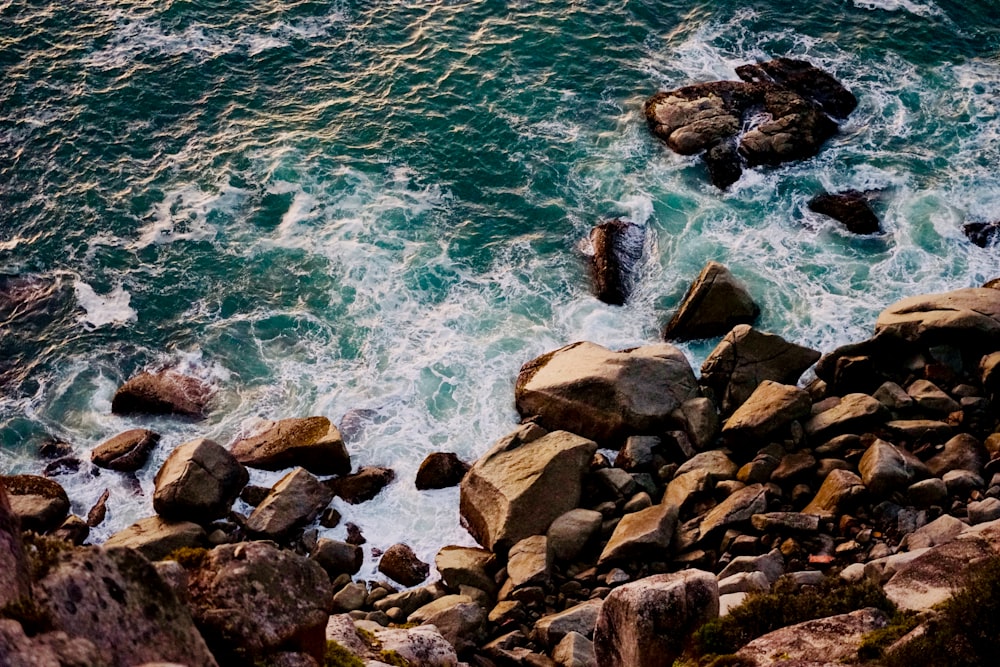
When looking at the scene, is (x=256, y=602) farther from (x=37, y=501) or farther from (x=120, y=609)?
(x=37, y=501)

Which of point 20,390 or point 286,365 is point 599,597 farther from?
point 20,390

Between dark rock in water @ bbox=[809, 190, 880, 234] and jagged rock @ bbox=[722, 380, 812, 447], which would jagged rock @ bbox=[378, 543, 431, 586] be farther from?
dark rock in water @ bbox=[809, 190, 880, 234]

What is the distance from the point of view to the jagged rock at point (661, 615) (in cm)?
1703

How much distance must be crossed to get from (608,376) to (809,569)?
8.26 meters

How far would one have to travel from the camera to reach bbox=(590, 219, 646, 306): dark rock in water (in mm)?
33156

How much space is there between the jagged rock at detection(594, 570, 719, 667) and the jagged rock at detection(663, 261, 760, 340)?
14.7 metres

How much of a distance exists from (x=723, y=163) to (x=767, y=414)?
15.1 metres

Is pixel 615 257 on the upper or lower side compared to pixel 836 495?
upper

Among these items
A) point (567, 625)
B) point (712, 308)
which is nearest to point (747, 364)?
point (712, 308)

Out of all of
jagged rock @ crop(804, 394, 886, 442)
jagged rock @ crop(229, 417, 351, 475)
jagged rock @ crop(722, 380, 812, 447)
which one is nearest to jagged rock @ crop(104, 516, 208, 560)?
jagged rock @ crop(229, 417, 351, 475)

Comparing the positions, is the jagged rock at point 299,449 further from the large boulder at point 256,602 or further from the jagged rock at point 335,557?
the large boulder at point 256,602

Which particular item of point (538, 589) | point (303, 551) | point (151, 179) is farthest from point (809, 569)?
point (151, 179)

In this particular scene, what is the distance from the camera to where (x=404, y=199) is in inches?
1476

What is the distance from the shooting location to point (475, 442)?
Answer: 95.0 feet
